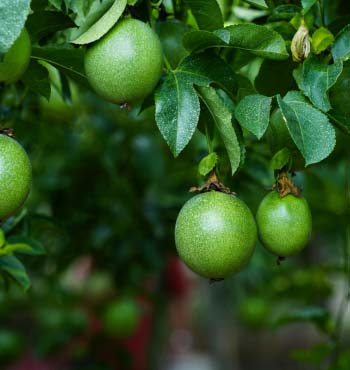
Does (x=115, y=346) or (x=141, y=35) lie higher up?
(x=141, y=35)

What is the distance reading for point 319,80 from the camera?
1.03 metres

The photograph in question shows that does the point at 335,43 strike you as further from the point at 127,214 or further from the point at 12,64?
the point at 127,214

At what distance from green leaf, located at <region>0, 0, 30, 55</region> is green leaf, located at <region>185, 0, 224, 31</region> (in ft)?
0.95

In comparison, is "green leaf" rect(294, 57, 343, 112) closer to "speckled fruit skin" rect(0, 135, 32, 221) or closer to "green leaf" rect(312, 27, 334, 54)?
"green leaf" rect(312, 27, 334, 54)

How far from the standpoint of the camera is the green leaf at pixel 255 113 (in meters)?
0.97

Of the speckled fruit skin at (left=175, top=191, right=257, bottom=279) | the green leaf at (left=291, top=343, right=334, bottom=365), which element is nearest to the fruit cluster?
the speckled fruit skin at (left=175, top=191, right=257, bottom=279)

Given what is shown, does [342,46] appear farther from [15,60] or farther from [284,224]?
[15,60]

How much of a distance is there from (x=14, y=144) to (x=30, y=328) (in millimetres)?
2383

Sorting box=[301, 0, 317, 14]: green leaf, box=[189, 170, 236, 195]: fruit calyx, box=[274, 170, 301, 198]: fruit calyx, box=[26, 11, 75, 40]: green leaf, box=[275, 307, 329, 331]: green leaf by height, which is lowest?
box=[275, 307, 329, 331]: green leaf

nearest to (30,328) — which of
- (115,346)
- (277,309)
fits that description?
(115,346)

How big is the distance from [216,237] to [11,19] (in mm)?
366

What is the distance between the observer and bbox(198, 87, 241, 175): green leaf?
3.37 ft

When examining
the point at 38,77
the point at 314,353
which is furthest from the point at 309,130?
the point at 314,353

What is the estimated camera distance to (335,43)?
3.54ft
